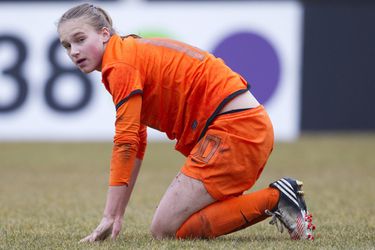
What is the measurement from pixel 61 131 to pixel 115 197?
27.8 feet

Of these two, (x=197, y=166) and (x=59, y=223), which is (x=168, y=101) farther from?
(x=59, y=223)

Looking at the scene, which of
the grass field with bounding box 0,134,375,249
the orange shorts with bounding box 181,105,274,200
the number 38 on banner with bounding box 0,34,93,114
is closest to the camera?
the orange shorts with bounding box 181,105,274,200

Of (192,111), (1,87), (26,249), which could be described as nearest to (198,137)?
(192,111)

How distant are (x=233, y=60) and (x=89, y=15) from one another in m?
8.37

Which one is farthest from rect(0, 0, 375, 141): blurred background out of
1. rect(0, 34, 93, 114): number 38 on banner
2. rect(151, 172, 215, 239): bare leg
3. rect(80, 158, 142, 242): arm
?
rect(80, 158, 142, 242): arm

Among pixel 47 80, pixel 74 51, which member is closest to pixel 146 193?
pixel 74 51

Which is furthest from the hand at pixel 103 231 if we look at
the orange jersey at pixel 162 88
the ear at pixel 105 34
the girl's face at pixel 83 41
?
the ear at pixel 105 34

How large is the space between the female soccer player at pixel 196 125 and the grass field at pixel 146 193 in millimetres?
127

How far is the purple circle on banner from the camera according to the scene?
12.7 meters

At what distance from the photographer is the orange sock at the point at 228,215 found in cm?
460

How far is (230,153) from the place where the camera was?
4559 mm

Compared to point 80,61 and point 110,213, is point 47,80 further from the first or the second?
point 110,213

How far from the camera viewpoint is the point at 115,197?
4.37m

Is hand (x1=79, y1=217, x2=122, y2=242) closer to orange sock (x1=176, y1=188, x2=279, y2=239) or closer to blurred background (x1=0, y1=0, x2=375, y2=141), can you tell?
orange sock (x1=176, y1=188, x2=279, y2=239)
